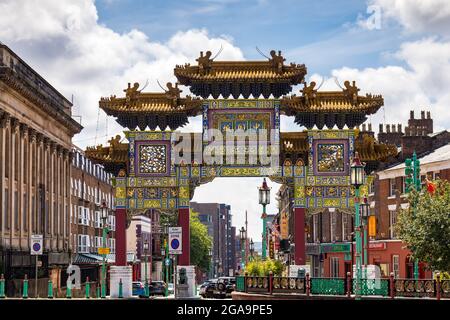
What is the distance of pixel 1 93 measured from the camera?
65.6 meters

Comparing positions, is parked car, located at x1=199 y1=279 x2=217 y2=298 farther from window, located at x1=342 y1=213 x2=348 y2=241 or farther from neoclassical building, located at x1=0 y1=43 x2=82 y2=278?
window, located at x1=342 y1=213 x2=348 y2=241

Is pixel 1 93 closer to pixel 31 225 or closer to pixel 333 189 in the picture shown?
pixel 31 225

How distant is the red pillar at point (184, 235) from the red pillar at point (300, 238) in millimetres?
6394

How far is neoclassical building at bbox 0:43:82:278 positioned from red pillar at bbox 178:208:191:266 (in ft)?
43.9

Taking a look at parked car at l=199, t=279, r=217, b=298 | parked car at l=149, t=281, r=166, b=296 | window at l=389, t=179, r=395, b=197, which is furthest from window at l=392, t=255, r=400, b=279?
parked car at l=149, t=281, r=166, b=296

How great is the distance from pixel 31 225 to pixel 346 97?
28357mm

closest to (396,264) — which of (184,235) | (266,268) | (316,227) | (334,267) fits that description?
(334,267)

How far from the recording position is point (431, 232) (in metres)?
48.1

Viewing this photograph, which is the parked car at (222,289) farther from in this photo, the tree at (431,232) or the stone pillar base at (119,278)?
the tree at (431,232)

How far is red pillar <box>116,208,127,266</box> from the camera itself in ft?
190

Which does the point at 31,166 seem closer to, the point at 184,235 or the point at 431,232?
the point at 184,235

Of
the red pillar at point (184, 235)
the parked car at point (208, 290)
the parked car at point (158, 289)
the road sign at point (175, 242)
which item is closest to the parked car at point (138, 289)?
the parked car at point (158, 289)

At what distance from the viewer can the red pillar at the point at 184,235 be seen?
57.1 metres
